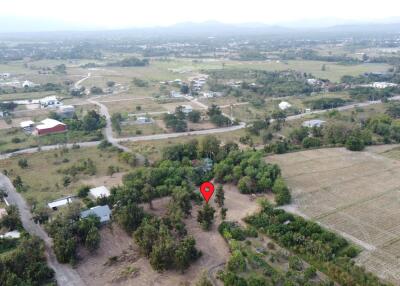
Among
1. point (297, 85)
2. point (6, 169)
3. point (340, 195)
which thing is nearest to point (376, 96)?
point (297, 85)

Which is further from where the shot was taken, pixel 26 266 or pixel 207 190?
pixel 207 190

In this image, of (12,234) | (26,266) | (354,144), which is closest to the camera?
(26,266)

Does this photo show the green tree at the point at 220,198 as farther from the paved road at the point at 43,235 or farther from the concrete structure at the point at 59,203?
the paved road at the point at 43,235

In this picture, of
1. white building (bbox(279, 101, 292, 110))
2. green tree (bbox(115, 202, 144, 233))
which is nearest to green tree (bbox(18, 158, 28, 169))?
green tree (bbox(115, 202, 144, 233))

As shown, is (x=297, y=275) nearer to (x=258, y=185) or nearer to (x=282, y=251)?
(x=282, y=251)

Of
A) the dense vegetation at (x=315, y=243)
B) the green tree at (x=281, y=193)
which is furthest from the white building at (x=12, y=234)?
the green tree at (x=281, y=193)

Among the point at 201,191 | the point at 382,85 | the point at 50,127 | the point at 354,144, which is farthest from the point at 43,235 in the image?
the point at 382,85

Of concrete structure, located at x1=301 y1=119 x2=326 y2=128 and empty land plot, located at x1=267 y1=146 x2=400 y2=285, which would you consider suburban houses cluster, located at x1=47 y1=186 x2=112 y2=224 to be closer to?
empty land plot, located at x1=267 y1=146 x2=400 y2=285

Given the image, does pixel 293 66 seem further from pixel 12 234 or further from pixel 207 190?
pixel 12 234
